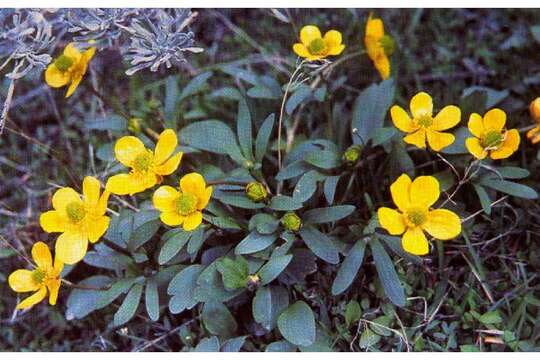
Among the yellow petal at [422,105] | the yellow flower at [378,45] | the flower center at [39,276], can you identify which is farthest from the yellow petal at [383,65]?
the flower center at [39,276]

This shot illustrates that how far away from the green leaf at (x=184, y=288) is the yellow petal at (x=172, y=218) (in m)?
0.15

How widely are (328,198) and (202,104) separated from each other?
597mm

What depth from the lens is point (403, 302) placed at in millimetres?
1521

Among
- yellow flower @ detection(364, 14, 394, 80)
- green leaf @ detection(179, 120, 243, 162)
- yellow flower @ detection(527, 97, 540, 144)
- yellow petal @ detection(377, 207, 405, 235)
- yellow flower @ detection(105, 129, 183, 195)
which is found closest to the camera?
yellow petal @ detection(377, 207, 405, 235)

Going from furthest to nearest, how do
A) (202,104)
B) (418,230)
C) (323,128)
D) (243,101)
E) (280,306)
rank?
(202,104), (323,128), (243,101), (280,306), (418,230)

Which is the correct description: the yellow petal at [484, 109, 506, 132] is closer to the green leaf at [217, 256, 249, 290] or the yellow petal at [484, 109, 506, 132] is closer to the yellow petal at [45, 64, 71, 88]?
the green leaf at [217, 256, 249, 290]

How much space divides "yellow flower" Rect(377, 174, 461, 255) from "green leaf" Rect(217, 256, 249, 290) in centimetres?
30

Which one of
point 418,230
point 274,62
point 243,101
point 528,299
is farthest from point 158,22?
point 528,299

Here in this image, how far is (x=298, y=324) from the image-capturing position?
5.01 ft

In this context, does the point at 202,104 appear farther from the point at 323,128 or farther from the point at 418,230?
the point at 418,230

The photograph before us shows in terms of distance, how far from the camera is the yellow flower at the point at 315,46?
165cm

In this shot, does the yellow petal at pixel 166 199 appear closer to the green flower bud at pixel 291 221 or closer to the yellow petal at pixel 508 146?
the green flower bud at pixel 291 221

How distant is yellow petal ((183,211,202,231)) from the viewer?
1.45 m

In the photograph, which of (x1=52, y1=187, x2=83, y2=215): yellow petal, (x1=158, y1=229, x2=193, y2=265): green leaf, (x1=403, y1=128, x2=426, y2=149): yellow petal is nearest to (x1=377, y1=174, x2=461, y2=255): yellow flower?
(x1=403, y1=128, x2=426, y2=149): yellow petal
